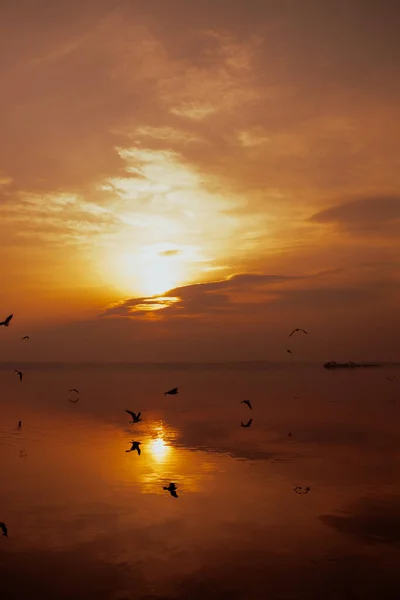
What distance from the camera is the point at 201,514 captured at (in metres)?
26.1

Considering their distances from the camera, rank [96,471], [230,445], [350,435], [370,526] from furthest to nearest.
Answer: [350,435], [230,445], [96,471], [370,526]

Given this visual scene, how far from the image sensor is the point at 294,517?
1022 inches

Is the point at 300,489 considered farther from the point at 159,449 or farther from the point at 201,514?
the point at 159,449

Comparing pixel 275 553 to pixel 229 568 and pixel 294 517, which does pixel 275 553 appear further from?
pixel 294 517

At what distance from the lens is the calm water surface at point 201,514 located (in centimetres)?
1934

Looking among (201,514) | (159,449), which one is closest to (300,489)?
(201,514)

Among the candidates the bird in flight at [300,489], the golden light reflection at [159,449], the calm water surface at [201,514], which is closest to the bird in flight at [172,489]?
the calm water surface at [201,514]

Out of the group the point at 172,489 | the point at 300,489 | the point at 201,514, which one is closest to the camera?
the point at 201,514

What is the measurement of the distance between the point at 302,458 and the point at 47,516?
61.5ft

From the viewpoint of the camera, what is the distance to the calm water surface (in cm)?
1934

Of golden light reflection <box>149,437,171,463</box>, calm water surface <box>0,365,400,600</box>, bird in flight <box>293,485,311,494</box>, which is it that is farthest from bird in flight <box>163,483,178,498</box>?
golden light reflection <box>149,437,171,463</box>

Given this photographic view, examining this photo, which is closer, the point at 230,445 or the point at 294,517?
the point at 294,517

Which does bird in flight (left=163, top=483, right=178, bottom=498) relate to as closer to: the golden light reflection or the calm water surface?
the calm water surface

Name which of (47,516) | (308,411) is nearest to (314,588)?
(47,516)
